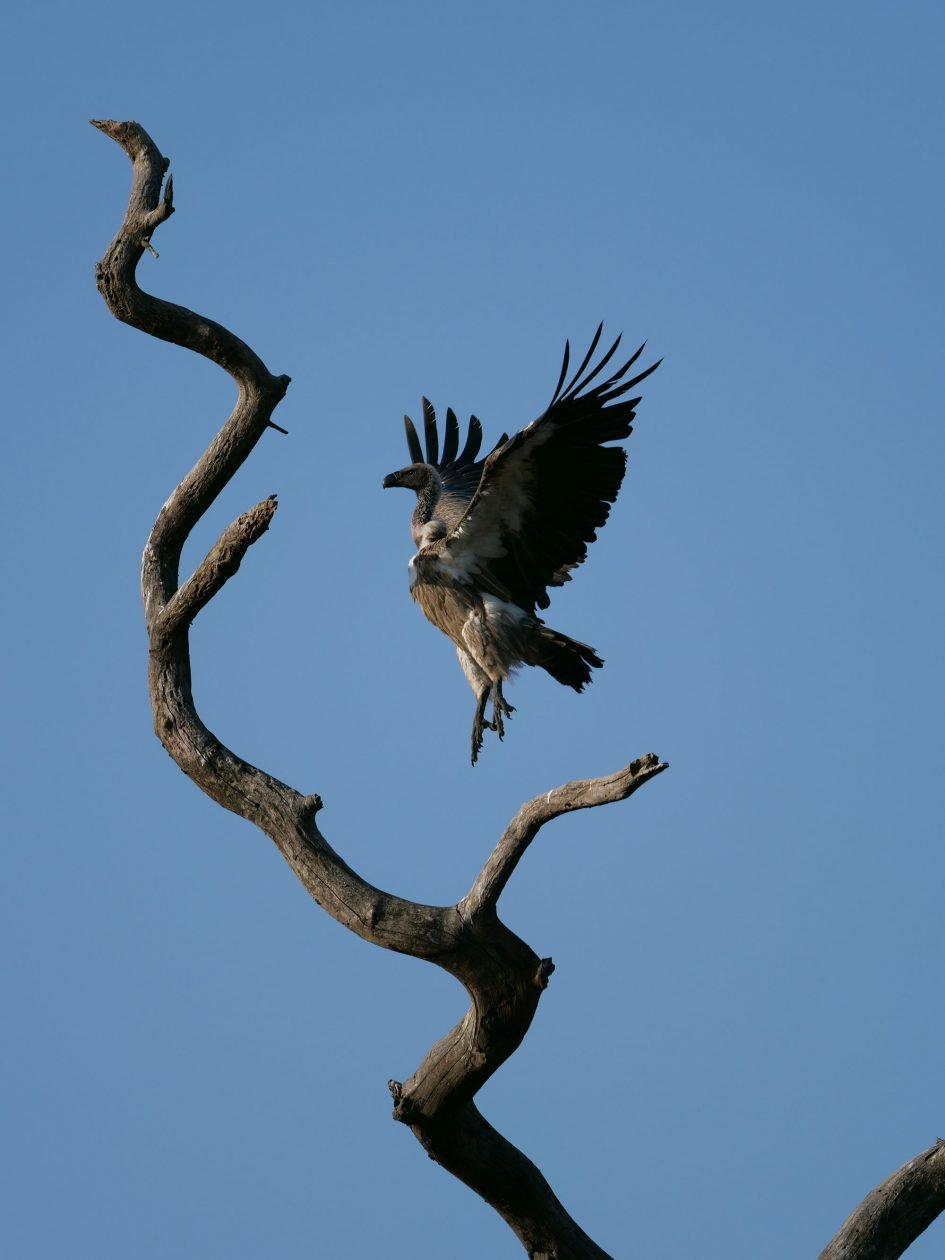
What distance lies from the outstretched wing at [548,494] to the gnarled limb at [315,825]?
1.05 metres

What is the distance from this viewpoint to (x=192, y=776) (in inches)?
266

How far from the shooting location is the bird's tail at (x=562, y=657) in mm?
7520

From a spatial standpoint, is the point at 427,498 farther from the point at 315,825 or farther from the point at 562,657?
the point at 315,825

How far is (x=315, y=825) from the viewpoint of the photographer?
259 inches

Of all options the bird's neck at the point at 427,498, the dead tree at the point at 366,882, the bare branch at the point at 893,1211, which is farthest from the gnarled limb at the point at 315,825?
the bird's neck at the point at 427,498

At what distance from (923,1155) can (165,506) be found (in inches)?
153

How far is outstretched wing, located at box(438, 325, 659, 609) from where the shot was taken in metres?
7.44

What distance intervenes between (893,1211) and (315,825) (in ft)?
8.50

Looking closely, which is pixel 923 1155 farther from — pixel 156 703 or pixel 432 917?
pixel 156 703

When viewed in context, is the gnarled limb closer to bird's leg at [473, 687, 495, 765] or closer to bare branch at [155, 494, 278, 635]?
bare branch at [155, 494, 278, 635]

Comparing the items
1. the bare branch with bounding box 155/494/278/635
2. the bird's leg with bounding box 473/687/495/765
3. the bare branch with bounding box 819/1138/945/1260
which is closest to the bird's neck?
the bird's leg with bounding box 473/687/495/765

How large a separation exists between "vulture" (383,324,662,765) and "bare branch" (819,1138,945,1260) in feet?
7.76

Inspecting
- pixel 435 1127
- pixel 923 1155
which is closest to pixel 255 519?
pixel 435 1127

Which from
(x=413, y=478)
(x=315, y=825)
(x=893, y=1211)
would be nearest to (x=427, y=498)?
(x=413, y=478)
